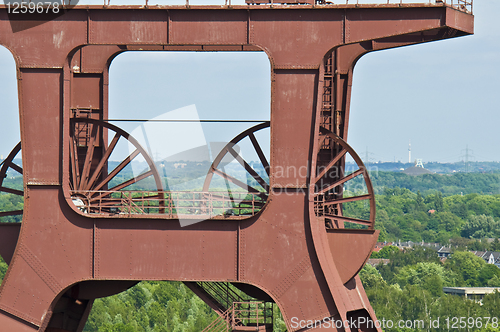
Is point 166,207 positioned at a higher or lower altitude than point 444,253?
higher

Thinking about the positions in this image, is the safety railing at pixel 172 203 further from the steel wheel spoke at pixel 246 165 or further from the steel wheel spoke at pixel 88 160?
the steel wheel spoke at pixel 246 165

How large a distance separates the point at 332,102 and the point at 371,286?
99268mm

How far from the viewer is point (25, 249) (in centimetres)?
2066

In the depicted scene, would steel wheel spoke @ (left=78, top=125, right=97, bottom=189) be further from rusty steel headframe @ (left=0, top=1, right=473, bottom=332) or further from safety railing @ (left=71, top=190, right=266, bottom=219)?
rusty steel headframe @ (left=0, top=1, right=473, bottom=332)

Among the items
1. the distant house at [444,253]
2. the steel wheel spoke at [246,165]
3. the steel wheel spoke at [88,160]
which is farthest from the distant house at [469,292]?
the steel wheel spoke at [88,160]

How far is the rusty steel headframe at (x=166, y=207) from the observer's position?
65.8 feet

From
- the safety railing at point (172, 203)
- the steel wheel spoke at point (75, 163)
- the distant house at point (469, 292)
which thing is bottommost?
the distant house at point (469, 292)

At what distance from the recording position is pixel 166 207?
1981 centimetres

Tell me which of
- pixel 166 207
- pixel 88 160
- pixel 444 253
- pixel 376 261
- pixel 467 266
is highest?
pixel 88 160

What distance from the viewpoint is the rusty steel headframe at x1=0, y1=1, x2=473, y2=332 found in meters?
20.0

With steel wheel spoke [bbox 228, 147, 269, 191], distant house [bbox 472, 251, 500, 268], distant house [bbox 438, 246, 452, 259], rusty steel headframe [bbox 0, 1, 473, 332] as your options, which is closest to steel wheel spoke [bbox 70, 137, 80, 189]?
rusty steel headframe [bbox 0, 1, 473, 332]

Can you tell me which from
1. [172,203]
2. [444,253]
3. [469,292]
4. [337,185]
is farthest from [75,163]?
[444,253]

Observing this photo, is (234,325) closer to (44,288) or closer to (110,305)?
(44,288)

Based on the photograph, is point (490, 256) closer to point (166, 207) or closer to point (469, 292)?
point (469, 292)
